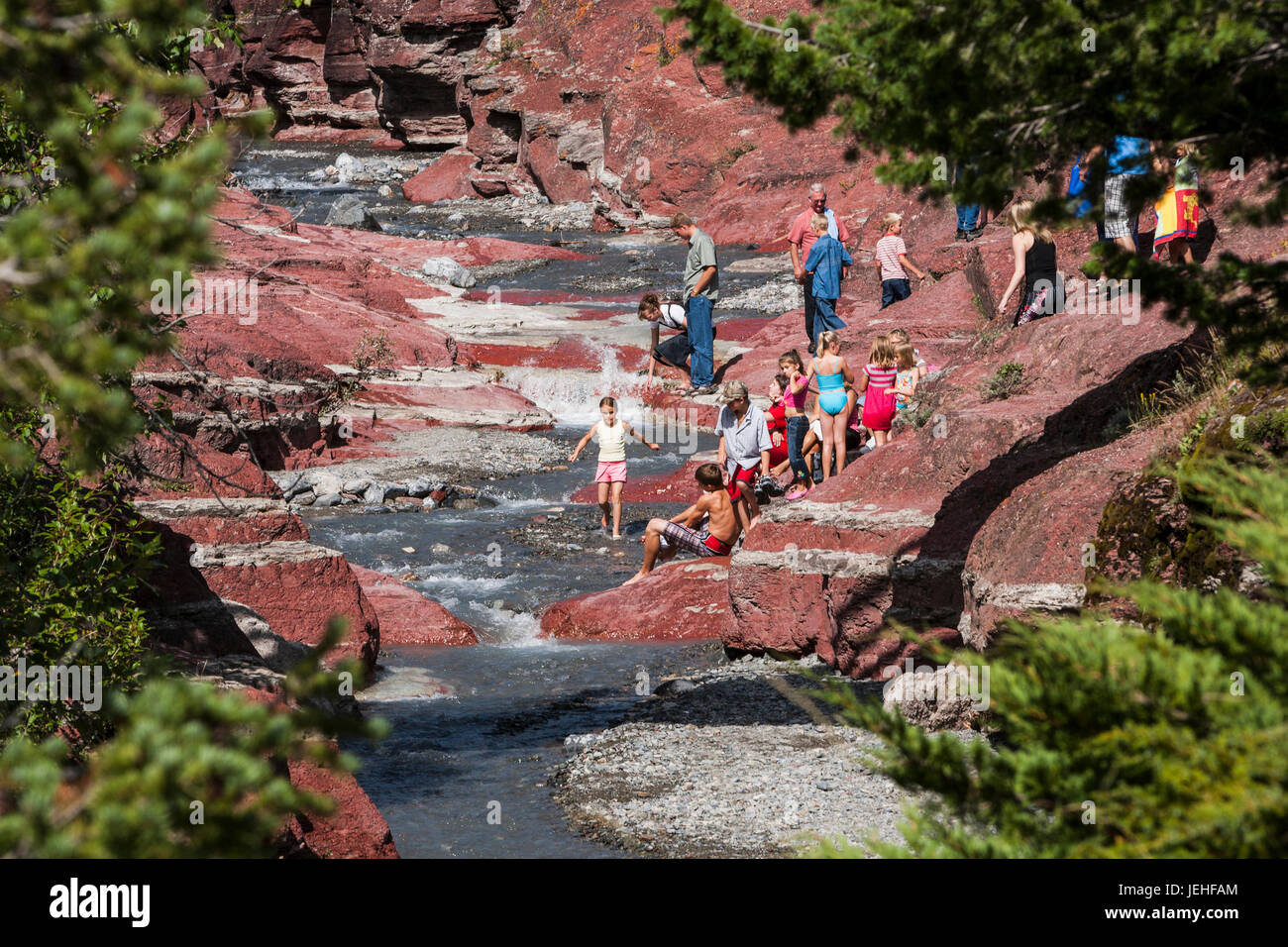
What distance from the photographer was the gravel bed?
657 cm

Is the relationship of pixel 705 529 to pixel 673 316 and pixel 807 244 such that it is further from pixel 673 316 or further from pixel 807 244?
pixel 673 316

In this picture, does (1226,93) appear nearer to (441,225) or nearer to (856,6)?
(856,6)

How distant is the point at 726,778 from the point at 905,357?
6.47 meters

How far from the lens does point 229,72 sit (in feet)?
175

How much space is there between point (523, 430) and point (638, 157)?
1630 cm

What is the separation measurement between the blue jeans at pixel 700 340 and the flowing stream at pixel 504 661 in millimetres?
974

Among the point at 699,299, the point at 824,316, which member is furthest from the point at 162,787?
the point at 699,299

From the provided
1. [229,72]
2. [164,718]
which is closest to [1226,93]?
[164,718]

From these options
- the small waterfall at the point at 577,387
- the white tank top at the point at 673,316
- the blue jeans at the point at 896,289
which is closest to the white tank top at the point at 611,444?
the white tank top at the point at 673,316

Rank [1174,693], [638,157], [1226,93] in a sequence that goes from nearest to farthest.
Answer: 1. [1174,693]
2. [1226,93]
3. [638,157]

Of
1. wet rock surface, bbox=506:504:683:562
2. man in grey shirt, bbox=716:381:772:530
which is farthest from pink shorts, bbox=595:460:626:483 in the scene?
man in grey shirt, bbox=716:381:772:530

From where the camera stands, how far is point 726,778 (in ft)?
24.3

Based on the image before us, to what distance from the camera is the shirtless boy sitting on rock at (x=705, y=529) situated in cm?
1162

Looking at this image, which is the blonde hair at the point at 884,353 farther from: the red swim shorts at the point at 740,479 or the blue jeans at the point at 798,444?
the red swim shorts at the point at 740,479
